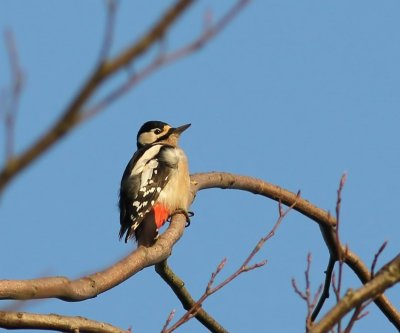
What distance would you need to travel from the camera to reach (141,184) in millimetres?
6496

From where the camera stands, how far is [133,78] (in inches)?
50.5

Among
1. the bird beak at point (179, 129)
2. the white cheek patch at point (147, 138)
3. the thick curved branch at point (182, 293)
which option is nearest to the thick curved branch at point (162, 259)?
the thick curved branch at point (182, 293)

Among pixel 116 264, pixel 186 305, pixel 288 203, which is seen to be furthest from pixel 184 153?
pixel 116 264

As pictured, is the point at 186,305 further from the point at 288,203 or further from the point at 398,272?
the point at 398,272

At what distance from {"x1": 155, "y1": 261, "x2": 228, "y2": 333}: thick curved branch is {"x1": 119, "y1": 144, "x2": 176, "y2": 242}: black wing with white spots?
0.85 metres

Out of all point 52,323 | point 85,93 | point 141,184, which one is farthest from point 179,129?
point 85,93

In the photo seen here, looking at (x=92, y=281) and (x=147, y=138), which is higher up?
(x=147, y=138)

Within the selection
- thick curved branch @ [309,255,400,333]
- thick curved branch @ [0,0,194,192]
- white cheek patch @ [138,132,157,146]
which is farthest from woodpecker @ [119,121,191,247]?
thick curved branch @ [0,0,194,192]

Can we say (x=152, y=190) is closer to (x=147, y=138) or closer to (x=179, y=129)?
(x=179, y=129)

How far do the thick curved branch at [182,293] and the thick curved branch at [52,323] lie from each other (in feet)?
3.50

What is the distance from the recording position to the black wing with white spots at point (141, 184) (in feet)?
20.4

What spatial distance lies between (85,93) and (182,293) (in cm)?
422

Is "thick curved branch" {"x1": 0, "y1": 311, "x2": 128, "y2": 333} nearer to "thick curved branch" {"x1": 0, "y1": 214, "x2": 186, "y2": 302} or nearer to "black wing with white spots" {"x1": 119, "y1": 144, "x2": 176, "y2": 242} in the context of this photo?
"thick curved branch" {"x1": 0, "y1": 214, "x2": 186, "y2": 302}

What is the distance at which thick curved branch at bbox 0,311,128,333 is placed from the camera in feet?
12.5
